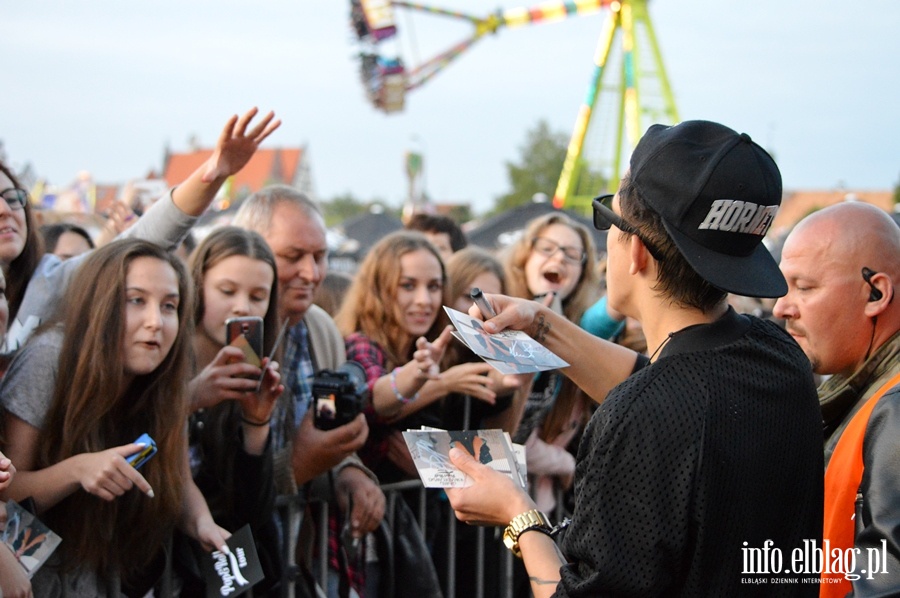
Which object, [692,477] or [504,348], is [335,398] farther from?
[692,477]

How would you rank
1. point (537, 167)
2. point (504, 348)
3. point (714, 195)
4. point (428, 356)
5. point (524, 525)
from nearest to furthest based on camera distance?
point (714, 195) → point (524, 525) → point (504, 348) → point (428, 356) → point (537, 167)

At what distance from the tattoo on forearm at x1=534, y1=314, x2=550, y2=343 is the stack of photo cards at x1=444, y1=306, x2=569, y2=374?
25cm

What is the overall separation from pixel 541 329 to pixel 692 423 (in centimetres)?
96

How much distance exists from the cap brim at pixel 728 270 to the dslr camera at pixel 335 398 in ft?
5.77

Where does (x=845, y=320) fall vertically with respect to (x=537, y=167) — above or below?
below

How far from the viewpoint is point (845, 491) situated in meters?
2.22

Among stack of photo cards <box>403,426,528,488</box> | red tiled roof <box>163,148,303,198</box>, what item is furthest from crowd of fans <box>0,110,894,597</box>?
red tiled roof <box>163,148,303,198</box>

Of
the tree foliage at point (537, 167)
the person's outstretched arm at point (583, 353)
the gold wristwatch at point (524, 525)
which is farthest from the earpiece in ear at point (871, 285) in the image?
the tree foliage at point (537, 167)

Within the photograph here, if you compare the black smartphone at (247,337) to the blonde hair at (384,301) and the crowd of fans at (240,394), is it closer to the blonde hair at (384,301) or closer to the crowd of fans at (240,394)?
the crowd of fans at (240,394)

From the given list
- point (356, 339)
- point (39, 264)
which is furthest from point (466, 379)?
point (39, 264)

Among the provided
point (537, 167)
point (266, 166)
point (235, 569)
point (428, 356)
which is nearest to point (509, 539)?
point (235, 569)

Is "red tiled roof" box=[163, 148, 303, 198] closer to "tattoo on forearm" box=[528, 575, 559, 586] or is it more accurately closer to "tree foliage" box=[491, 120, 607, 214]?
"tree foliage" box=[491, 120, 607, 214]

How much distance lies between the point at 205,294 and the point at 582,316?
2030mm

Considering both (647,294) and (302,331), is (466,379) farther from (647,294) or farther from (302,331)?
(647,294)
